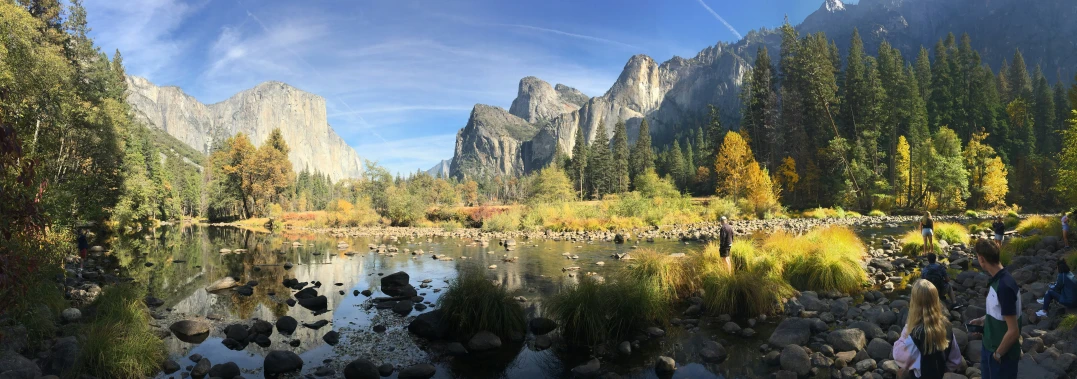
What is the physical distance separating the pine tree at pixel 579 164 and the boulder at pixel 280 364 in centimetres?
7927

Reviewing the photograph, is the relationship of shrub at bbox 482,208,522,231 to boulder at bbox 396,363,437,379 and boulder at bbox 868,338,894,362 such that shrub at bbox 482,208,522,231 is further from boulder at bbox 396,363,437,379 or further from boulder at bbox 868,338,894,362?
boulder at bbox 868,338,894,362

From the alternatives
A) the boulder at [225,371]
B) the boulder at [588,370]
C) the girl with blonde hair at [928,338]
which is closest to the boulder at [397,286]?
the boulder at [225,371]

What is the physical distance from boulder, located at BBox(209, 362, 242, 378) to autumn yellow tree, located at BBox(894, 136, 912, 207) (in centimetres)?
5188

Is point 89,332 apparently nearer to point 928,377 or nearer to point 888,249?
point 928,377

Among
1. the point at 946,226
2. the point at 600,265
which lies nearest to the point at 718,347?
the point at 600,265

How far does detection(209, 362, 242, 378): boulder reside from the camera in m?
7.30

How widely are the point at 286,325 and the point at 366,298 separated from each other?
3.21 metres

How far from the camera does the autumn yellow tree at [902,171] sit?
43.1m

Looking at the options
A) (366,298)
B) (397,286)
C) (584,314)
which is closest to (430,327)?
(584,314)

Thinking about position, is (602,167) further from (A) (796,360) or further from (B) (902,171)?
(A) (796,360)

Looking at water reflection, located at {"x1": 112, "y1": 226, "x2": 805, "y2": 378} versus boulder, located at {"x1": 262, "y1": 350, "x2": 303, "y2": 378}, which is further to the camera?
water reflection, located at {"x1": 112, "y1": 226, "x2": 805, "y2": 378}

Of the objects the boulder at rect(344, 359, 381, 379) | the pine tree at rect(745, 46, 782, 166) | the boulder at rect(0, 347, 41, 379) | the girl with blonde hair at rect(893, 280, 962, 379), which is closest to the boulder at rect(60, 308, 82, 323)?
the boulder at rect(0, 347, 41, 379)

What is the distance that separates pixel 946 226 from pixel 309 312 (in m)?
24.6

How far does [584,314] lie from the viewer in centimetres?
860
